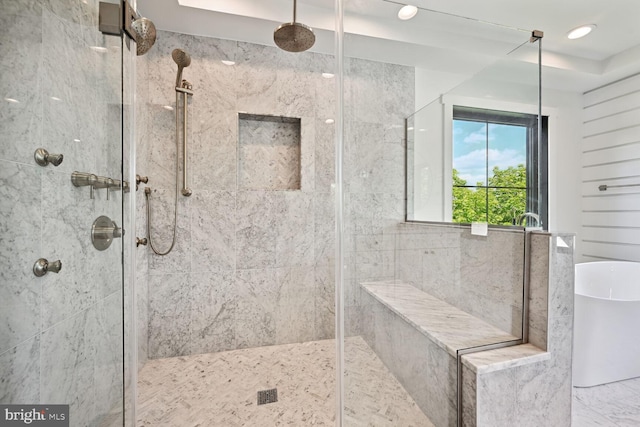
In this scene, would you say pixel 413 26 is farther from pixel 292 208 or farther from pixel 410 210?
pixel 292 208

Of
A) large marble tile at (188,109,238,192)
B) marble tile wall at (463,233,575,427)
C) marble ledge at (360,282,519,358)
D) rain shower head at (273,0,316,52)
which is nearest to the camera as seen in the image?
marble tile wall at (463,233,575,427)

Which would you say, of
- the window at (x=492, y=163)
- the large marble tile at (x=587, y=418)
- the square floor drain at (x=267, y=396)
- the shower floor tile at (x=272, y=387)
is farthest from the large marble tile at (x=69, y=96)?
the large marble tile at (x=587, y=418)

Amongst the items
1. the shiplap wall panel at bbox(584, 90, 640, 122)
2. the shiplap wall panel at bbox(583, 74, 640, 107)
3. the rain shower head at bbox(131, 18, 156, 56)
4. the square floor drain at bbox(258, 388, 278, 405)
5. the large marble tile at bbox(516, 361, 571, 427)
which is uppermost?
the rain shower head at bbox(131, 18, 156, 56)

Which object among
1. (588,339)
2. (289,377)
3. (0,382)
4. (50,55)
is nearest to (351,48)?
(50,55)

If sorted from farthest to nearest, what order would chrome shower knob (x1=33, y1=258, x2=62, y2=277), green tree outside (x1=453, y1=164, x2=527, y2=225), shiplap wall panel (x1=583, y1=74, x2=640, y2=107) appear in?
shiplap wall panel (x1=583, y1=74, x2=640, y2=107) → green tree outside (x1=453, y1=164, x2=527, y2=225) → chrome shower knob (x1=33, y1=258, x2=62, y2=277)

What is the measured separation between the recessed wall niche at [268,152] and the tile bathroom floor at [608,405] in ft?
7.58

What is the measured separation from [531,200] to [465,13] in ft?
4.36

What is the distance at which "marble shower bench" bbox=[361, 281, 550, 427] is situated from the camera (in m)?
1.16

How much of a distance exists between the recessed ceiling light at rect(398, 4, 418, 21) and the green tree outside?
0.93 metres

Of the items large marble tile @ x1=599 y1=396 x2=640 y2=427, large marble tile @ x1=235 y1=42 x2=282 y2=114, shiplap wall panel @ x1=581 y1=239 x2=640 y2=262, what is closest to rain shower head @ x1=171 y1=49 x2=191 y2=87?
large marble tile @ x1=235 y1=42 x2=282 y2=114

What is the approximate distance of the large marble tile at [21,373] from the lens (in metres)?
0.72

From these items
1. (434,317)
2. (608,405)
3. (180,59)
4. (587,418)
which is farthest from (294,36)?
(608,405)

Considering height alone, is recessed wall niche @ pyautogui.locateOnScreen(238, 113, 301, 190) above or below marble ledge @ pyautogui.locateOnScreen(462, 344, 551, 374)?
above

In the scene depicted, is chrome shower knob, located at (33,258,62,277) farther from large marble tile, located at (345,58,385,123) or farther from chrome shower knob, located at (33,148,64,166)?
Result: large marble tile, located at (345,58,385,123)
